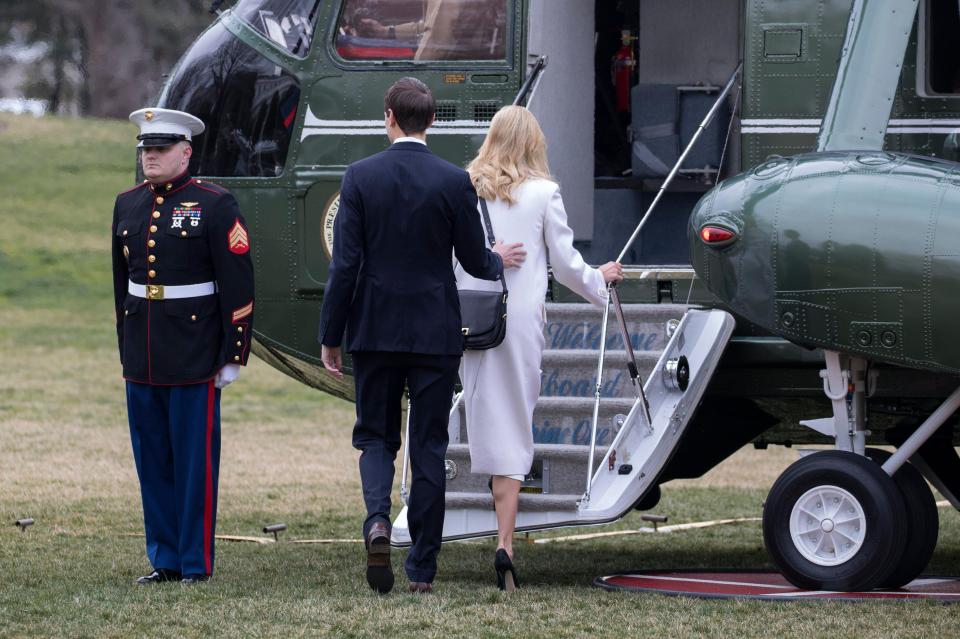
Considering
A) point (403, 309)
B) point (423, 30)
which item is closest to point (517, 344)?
point (403, 309)

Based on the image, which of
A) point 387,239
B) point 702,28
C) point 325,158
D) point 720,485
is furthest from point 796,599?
point 720,485

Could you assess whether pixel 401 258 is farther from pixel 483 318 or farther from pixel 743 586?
pixel 743 586

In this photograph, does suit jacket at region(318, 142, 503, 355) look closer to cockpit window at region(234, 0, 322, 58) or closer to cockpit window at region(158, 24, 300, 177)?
cockpit window at region(158, 24, 300, 177)

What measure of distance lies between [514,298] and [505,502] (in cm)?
71

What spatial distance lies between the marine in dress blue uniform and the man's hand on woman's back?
1.03 metres

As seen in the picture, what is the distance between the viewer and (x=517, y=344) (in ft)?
18.5

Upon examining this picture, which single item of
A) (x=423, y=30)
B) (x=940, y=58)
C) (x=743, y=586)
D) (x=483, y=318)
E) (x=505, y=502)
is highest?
(x=423, y=30)

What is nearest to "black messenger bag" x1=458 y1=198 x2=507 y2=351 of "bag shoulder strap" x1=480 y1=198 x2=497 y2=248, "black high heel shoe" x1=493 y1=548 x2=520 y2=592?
"bag shoulder strap" x1=480 y1=198 x2=497 y2=248

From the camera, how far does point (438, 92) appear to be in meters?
7.20

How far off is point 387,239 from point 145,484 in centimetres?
142

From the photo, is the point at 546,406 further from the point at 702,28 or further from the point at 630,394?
the point at 702,28

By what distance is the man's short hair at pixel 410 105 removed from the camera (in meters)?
5.64

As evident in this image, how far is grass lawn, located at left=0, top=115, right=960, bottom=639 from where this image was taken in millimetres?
5105

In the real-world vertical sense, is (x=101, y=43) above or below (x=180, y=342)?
above
